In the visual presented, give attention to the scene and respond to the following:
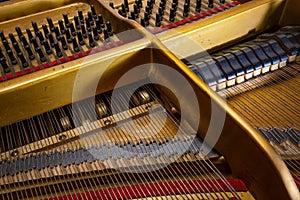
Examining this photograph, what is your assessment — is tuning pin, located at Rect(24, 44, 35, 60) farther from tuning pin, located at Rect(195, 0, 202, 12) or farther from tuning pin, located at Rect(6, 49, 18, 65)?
tuning pin, located at Rect(195, 0, 202, 12)

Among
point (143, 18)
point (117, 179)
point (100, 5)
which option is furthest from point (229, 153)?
point (100, 5)

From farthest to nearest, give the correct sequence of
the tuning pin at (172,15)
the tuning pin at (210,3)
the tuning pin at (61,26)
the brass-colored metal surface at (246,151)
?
the tuning pin at (210,3) < the tuning pin at (172,15) < the tuning pin at (61,26) < the brass-colored metal surface at (246,151)

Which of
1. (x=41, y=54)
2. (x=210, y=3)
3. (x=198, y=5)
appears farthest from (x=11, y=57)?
(x=210, y=3)

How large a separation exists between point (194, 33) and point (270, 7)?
665 millimetres

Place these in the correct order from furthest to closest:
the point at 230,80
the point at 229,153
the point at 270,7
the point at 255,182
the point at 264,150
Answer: the point at 270,7 → the point at 230,80 → the point at 229,153 → the point at 255,182 → the point at 264,150

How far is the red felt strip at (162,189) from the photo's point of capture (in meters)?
1.54

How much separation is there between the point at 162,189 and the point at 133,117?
51 centimetres

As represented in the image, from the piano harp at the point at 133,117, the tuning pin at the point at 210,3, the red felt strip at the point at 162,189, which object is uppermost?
the tuning pin at the point at 210,3

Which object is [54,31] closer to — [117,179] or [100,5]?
[100,5]

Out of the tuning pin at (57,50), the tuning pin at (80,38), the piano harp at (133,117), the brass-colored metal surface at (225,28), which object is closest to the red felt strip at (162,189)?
the piano harp at (133,117)

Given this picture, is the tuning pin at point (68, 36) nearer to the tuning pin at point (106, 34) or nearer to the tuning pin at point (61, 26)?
the tuning pin at point (61, 26)

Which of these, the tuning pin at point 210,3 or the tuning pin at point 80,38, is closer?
the tuning pin at point 80,38

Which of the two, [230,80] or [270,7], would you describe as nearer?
[230,80]

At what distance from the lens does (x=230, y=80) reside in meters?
2.02
